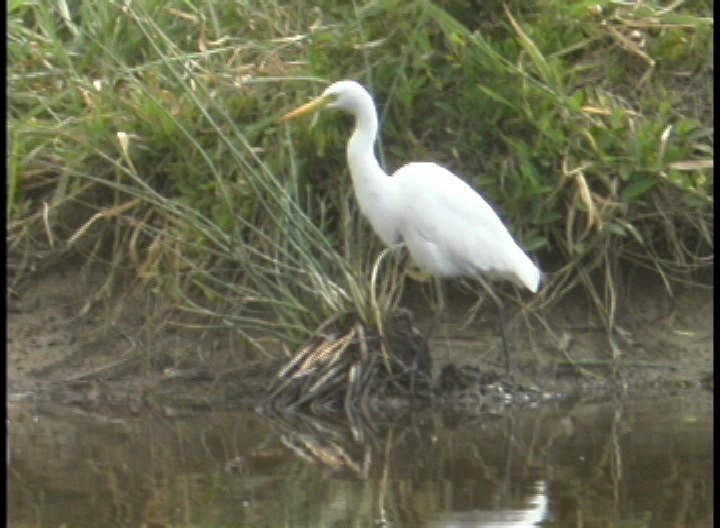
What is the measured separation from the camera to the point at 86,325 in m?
8.41

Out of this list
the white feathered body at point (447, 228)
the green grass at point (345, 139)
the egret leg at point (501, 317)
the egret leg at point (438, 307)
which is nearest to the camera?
the white feathered body at point (447, 228)

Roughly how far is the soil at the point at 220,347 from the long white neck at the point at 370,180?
1.95 feet

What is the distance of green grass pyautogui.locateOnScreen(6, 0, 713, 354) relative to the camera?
808 centimetres

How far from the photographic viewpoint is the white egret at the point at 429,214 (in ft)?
25.3

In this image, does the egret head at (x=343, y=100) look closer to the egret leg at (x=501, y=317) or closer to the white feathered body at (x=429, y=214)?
the white feathered body at (x=429, y=214)

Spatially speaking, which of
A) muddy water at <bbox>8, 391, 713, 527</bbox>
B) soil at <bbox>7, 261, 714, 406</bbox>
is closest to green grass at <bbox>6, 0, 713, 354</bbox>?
soil at <bbox>7, 261, 714, 406</bbox>

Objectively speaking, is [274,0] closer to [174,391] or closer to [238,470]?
[174,391]

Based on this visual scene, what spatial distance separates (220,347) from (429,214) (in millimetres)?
1079

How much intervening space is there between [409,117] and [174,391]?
161 centimetres

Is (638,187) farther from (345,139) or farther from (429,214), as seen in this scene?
(345,139)

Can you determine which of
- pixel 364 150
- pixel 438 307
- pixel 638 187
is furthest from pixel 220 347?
pixel 638 187

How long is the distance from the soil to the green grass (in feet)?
0.37

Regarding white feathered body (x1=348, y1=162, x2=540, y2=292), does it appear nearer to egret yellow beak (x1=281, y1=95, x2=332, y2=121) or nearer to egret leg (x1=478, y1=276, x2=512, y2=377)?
egret leg (x1=478, y1=276, x2=512, y2=377)

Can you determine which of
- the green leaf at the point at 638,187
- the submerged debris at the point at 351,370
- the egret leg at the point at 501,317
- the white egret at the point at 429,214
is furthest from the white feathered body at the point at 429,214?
the green leaf at the point at 638,187
